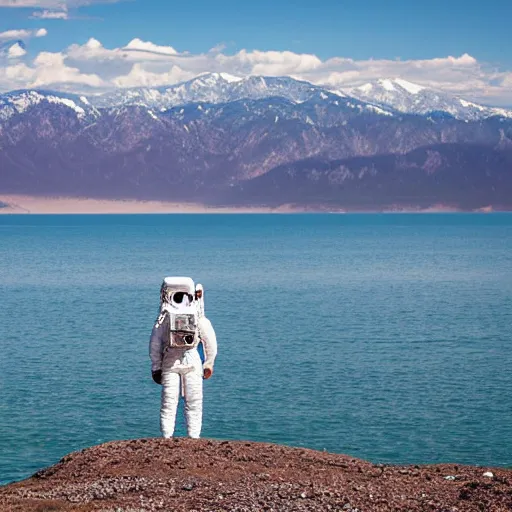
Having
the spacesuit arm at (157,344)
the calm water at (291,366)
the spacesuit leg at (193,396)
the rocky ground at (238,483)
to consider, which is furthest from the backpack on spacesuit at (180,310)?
the calm water at (291,366)

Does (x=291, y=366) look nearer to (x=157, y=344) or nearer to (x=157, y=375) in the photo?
(x=157, y=375)

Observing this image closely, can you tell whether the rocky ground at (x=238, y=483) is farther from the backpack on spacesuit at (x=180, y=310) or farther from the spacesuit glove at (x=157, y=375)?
the backpack on spacesuit at (x=180, y=310)

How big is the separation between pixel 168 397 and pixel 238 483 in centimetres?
365

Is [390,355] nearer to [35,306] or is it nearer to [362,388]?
[362,388]

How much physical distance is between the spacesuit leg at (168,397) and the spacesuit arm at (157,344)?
303 millimetres

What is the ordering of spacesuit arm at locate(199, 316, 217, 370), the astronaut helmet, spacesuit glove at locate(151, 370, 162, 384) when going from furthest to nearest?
1. spacesuit glove at locate(151, 370, 162, 384)
2. spacesuit arm at locate(199, 316, 217, 370)
3. the astronaut helmet

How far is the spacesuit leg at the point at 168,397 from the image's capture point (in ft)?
69.3

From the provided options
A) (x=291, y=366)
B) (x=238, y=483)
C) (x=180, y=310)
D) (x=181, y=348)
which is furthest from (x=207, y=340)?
(x=291, y=366)

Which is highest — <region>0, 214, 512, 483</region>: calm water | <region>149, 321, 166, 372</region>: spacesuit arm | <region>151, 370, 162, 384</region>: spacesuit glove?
<region>149, 321, 166, 372</region>: spacesuit arm

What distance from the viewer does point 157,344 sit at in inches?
820

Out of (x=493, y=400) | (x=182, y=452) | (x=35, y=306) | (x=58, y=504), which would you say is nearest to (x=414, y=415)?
(x=493, y=400)

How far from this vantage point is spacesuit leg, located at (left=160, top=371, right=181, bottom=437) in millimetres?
21125

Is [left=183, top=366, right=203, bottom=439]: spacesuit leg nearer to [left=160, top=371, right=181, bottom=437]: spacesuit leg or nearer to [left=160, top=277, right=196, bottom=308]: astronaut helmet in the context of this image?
[left=160, top=371, right=181, bottom=437]: spacesuit leg

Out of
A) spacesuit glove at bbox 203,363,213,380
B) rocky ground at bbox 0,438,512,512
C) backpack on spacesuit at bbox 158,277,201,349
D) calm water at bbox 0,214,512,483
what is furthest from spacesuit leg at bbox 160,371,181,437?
calm water at bbox 0,214,512,483
